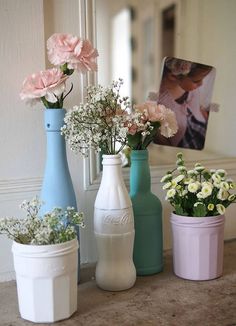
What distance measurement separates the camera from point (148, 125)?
1068 mm

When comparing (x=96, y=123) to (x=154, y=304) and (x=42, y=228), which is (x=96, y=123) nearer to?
(x=42, y=228)

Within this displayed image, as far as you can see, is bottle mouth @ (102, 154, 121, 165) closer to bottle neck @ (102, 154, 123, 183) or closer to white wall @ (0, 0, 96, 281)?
bottle neck @ (102, 154, 123, 183)

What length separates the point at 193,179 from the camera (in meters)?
1.11

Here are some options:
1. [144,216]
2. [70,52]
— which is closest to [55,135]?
[70,52]

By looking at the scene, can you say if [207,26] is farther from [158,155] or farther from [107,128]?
[107,128]

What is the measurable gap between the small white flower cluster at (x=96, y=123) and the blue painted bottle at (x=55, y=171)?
0.04 m

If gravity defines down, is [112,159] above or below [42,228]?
above

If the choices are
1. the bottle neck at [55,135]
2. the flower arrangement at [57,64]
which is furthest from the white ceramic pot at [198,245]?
the flower arrangement at [57,64]

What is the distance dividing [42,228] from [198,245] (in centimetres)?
41

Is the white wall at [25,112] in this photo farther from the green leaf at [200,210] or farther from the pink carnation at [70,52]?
the green leaf at [200,210]

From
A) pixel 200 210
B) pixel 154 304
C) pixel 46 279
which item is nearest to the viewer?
pixel 46 279

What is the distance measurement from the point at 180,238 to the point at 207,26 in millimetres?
754

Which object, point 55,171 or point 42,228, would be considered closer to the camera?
point 42,228

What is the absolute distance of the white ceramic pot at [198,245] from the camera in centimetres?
110
